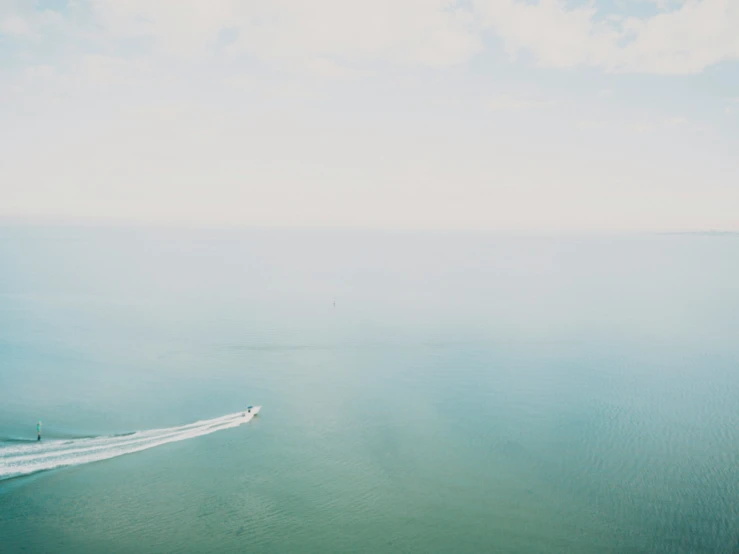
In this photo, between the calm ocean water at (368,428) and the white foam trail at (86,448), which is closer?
the calm ocean water at (368,428)

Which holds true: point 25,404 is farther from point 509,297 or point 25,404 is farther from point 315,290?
point 509,297

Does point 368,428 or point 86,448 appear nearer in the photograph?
point 86,448

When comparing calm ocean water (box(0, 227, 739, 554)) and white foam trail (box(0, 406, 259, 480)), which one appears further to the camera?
white foam trail (box(0, 406, 259, 480))
